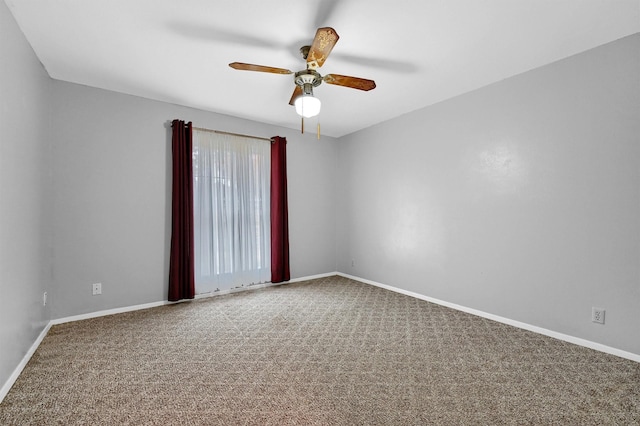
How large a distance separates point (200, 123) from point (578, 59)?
14.0 ft

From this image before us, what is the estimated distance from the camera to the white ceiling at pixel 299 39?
2.08 m

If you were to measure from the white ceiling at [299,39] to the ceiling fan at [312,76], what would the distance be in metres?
0.21

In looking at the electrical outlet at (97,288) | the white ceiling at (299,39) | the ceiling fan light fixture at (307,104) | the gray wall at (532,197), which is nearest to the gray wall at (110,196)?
the electrical outlet at (97,288)

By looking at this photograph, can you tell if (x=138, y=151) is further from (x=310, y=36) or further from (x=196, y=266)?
(x=310, y=36)

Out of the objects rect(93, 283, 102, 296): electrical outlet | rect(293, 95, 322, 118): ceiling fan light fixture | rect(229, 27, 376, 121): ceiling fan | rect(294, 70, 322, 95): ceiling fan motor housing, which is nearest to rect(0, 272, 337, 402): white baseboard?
rect(93, 283, 102, 296): electrical outlet

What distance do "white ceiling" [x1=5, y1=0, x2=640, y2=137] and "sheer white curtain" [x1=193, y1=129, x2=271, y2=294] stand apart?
0.93m

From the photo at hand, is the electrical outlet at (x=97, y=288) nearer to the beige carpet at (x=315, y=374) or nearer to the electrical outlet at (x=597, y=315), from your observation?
the beige carpet at (x=315, y=374)

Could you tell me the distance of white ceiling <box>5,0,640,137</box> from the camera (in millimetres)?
2084

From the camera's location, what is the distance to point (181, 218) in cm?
380

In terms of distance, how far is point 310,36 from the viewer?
2.43 metres

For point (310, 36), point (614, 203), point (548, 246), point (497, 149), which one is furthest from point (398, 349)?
point (310, 36)

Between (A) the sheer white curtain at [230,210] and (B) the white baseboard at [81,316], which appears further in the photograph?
(A) the sheer white curtain at [230,210]

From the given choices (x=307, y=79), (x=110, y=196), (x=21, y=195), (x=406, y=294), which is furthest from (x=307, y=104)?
(x=406, y=294)

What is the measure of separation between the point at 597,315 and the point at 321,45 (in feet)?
10.6
